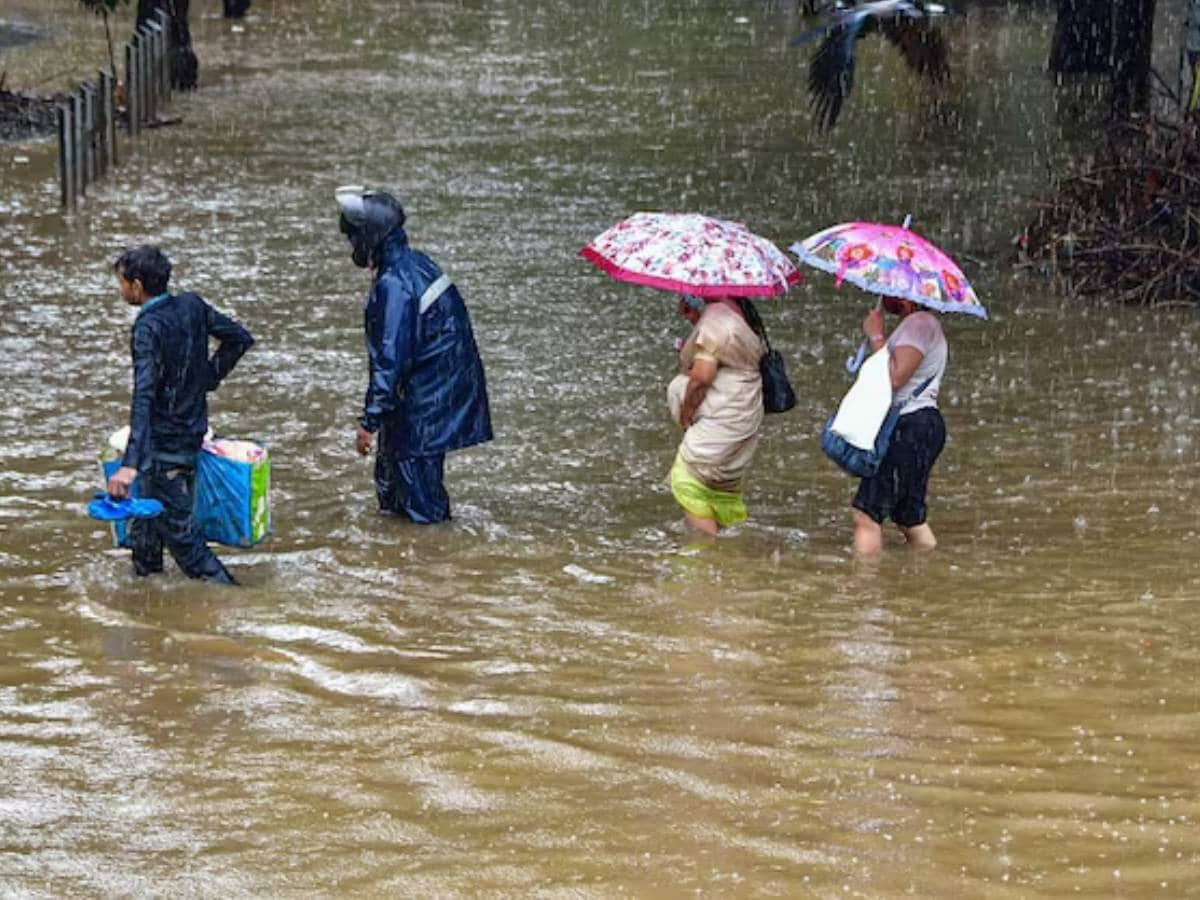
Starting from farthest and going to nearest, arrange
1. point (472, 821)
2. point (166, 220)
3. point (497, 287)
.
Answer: point (166, 220), point (497, 287), point (472, 821)

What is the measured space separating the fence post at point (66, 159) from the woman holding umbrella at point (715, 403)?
414 inches

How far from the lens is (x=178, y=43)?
26.5 m

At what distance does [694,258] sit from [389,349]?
4.41 feet

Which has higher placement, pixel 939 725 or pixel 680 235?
pixel 680 235

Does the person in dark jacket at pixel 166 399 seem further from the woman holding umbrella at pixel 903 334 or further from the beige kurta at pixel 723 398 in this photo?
the woman holding umbrella at pixel 903 334

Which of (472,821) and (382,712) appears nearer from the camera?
(472,821)

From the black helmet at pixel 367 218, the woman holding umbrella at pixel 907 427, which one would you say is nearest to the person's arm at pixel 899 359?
the woman holding umbrella at pixel 907 427

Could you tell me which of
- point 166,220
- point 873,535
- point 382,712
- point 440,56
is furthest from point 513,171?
point 382,712

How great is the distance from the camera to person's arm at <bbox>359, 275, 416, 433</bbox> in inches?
372

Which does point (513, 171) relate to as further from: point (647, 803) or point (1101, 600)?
point (647, 803)

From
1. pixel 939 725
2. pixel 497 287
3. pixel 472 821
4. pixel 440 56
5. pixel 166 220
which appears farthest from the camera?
pixel 440 56

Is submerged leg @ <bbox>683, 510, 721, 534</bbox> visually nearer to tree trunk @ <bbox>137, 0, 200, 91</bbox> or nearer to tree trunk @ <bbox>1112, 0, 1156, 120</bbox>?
tree trunk @ <bbox>1112, 0, 1156, 120</bbox>

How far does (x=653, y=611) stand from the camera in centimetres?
866

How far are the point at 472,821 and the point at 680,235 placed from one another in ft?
12.2
